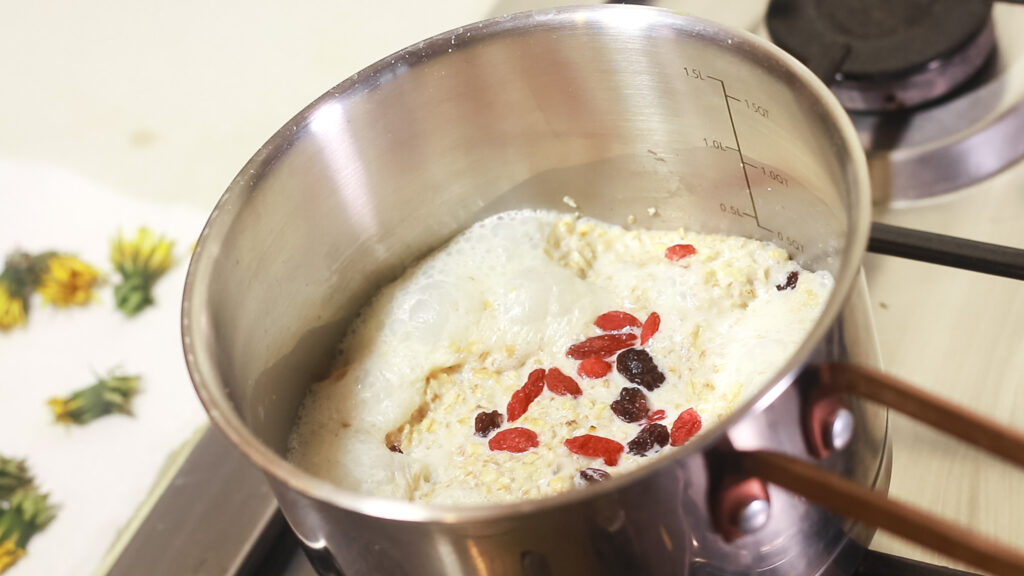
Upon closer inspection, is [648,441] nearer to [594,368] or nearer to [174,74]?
[594,368]

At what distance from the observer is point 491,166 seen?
716mm

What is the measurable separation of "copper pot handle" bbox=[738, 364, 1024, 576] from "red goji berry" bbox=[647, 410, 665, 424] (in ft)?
0.60

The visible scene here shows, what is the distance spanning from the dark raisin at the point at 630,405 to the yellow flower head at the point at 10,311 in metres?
0.70

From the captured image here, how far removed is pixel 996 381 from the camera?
2.04 feet

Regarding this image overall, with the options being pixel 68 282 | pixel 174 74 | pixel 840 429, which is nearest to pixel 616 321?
pixel 840 429

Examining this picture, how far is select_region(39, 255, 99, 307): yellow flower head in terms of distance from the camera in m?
0.99

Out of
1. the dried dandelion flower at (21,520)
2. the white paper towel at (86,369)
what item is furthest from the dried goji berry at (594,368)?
Result: the dried dandelion flower at (21,520)

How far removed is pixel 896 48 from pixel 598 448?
411 millimetres

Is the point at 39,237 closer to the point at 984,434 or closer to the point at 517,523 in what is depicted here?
the point at 517,523

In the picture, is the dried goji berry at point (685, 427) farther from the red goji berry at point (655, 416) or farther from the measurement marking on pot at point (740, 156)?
the measurement marking on pot at point (740, 156)

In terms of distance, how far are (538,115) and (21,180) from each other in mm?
763

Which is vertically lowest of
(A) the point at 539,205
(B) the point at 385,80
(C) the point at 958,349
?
(C) the point at 958,349

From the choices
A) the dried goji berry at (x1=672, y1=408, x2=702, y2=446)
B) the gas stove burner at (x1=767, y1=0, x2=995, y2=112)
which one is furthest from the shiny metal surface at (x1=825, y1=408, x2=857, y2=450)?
the gas stove burner at (x1=767, y1=0, x2=995, y2=112)

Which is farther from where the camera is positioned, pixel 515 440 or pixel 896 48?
pixel 896 48
